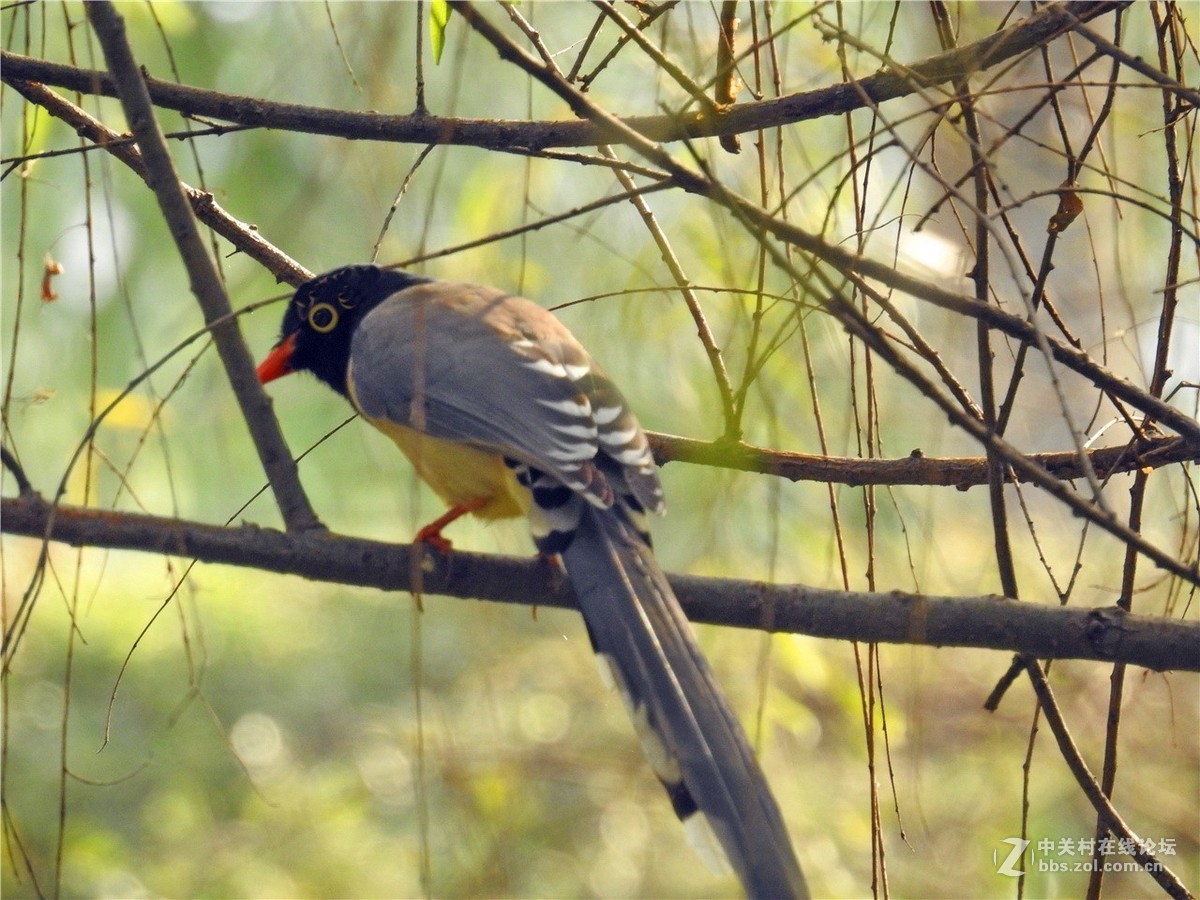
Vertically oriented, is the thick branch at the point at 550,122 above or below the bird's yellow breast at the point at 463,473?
above

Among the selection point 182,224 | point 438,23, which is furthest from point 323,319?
point 182,224

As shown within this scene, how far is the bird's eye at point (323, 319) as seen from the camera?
388 centimetres

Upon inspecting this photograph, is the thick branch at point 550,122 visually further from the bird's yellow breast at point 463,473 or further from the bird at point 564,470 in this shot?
the bird's yellow breast at point 463,473

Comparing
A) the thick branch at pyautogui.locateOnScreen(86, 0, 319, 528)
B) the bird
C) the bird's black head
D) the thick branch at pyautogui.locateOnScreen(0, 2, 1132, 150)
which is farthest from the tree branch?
the bird's black head

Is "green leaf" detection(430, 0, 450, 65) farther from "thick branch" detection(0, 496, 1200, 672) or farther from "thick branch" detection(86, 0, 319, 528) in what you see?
"thick branch" detection(0, 496, 1200, 672)

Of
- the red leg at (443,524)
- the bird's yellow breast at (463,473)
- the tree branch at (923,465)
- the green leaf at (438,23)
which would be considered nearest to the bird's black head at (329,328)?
the bird's yellow breast at (463,473)

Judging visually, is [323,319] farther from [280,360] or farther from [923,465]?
[923,465]

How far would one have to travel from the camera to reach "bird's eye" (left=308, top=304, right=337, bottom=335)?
388 centimetres

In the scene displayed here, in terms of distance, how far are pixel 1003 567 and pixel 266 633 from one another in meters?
5.22

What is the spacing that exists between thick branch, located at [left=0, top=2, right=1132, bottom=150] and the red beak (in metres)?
1.09

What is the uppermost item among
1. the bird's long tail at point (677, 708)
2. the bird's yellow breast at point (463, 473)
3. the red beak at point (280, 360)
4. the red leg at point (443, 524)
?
the red beak at point (280, 360)

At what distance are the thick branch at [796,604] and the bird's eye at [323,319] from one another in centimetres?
177

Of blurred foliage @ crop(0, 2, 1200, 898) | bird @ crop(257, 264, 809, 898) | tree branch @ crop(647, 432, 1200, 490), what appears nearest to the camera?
bird @ crop(257, 264, 809, 898)

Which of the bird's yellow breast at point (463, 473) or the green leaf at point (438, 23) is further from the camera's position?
the bird's yellow breast at point (463, 473)
